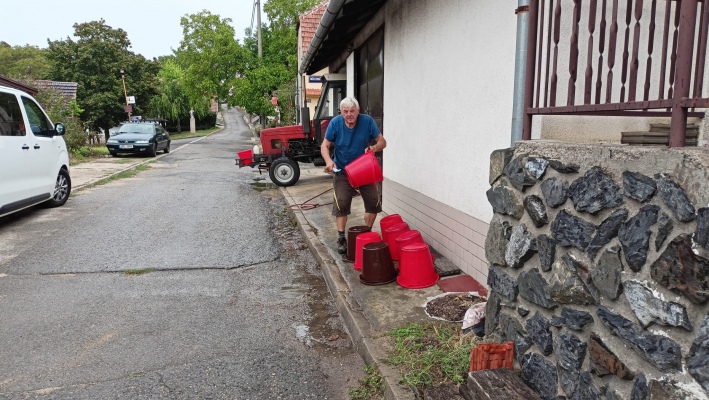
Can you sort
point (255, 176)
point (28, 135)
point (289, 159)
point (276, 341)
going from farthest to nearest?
1. point (255, 176)
2. point (289, 159)
3. point (28, 135)
4. point (276, 341)

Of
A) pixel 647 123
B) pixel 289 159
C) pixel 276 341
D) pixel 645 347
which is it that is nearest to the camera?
pixel 645 347

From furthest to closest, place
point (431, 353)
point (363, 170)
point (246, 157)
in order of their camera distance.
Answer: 1. point (246, 157)
2. point (363, 170)
3. point (431, 353)

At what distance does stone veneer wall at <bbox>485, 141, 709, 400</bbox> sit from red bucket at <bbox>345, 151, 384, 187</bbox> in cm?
237

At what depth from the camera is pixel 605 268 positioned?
1941 mm

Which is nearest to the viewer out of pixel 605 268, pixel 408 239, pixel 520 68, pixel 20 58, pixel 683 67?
pixel 683 67

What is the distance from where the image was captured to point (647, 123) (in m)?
3.34

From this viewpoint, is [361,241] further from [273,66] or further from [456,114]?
[273,66]

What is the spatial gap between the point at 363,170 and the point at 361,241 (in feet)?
2.39

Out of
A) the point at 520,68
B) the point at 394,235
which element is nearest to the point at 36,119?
the point at 394,235

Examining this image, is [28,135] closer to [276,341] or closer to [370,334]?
[276,341]

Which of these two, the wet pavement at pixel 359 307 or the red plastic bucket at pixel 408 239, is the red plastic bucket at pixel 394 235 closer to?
the red plastic bucket at pixel 408 239

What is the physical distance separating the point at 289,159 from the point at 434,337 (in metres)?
8.96

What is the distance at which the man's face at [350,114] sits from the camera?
529 centimetres

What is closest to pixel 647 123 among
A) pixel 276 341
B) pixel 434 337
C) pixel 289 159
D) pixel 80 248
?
pixel 434 337
